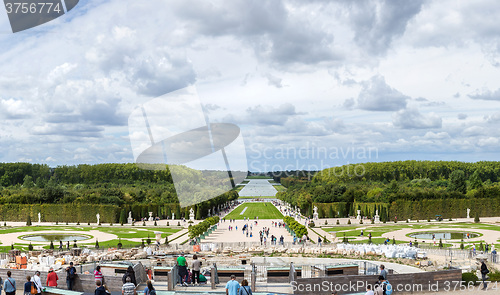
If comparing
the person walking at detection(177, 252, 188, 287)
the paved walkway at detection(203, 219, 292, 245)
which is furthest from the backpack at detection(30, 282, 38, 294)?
the paved walkway at detection(203, 219, 292, 245)

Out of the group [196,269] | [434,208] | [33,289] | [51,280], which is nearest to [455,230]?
[434,208]

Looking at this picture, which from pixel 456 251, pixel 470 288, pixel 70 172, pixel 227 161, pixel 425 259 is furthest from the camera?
pixel 70 172

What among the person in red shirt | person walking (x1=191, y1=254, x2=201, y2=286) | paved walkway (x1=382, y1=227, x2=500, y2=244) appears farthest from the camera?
paved walkway (x1=382, y1=227, x2=500, y2=244)

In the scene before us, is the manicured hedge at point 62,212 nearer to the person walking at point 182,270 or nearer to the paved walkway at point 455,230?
the paved walkway at point 455,230

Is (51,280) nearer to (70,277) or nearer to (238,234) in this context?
(70,277)

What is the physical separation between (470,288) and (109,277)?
48.9 feet

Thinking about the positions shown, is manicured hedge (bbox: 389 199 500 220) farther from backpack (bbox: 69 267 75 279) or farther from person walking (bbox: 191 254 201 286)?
backpack (bbox: 69 267 75 279)

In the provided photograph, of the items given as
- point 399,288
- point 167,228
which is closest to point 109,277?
point 399,288

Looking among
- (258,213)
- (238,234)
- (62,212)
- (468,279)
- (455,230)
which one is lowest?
(238,234)

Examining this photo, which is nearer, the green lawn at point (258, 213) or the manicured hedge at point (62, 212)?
the manicured hedge at point (62, 212)

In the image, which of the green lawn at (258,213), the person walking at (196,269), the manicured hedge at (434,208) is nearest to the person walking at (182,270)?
the person walking at (196,269)

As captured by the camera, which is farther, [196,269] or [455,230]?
[455,230]

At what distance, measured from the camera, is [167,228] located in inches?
2470

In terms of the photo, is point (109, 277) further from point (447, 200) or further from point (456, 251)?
point (447, 200)
